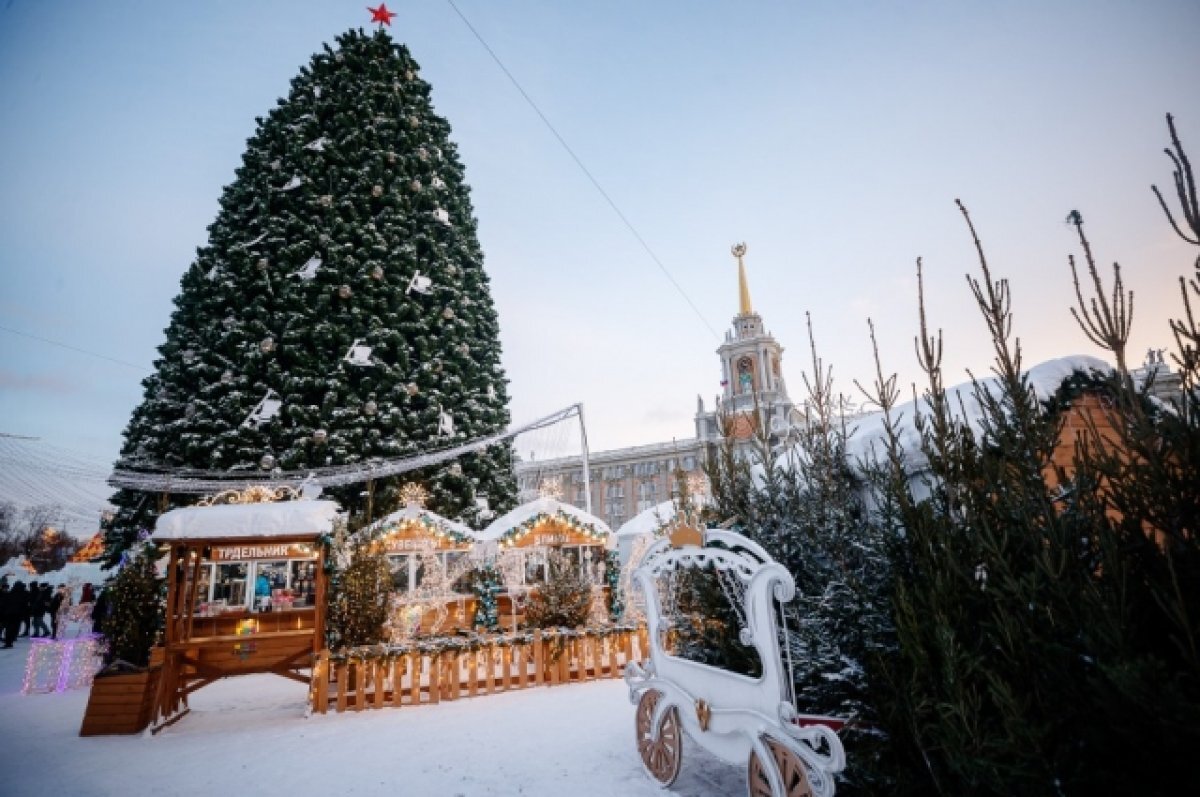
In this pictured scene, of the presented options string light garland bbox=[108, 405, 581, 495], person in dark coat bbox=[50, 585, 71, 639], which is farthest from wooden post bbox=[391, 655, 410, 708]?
person in dark coat bbox=[50, 585, 71, 639]

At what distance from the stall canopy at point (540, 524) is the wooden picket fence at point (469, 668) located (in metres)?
5.16

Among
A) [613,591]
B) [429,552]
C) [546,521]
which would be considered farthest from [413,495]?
[613,591]

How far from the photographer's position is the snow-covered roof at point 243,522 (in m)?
7.68

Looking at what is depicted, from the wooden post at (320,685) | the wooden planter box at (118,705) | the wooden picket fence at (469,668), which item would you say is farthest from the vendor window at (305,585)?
the wooden planter box at (118,705)

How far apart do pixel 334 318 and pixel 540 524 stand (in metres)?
10.2

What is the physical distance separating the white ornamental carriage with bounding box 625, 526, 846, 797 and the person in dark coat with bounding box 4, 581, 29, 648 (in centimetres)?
2106

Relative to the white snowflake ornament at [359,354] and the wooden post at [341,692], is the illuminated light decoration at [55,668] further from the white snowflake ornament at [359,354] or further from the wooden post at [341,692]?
the white snowflake ornament at [359,354]

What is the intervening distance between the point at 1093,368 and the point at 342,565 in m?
11.6

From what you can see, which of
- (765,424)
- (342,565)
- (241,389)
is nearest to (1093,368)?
(765,424)

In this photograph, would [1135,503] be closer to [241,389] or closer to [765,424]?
[765,424]

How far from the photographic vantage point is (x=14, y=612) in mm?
15961

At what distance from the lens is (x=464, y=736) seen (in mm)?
6527

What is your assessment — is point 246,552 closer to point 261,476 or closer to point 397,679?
point 397,679

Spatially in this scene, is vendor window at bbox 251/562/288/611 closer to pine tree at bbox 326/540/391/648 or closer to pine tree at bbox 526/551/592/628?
pine tree at bbox 326/540/391/648
